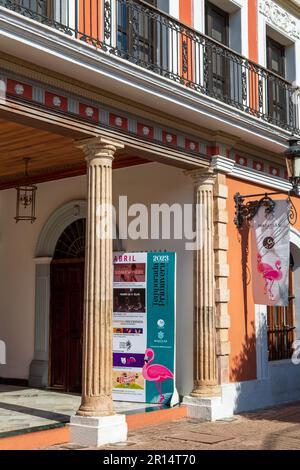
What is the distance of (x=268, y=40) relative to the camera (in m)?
13.2

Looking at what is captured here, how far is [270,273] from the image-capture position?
10836mm

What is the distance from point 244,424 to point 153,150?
4186 mm

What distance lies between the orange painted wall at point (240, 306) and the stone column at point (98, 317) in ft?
9.73

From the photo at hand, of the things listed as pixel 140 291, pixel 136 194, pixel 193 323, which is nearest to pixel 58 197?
pixel 136 194

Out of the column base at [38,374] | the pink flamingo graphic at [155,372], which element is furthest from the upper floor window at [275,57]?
the column base at [38,374]

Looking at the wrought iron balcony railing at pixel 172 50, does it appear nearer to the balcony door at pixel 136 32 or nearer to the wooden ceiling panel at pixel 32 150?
the balcony door at pixel 136 32

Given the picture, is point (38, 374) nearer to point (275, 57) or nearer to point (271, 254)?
point (271, 254)

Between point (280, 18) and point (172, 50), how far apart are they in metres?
4.38

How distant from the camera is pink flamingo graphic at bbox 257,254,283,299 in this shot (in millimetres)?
10773

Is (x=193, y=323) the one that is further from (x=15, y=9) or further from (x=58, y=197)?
(x=15, y=9)

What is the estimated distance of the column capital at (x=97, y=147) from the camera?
333 inches

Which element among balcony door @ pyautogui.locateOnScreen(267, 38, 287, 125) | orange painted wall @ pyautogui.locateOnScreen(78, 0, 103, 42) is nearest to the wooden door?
orange painted wall @ pyautogui.locateOnScreen(78, 0, 103, 42)

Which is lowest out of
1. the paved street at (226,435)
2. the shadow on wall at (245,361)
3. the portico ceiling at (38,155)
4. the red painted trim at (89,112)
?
the paved street at (226,435)

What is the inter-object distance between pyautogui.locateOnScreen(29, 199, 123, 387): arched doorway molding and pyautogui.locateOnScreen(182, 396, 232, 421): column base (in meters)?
3.24
